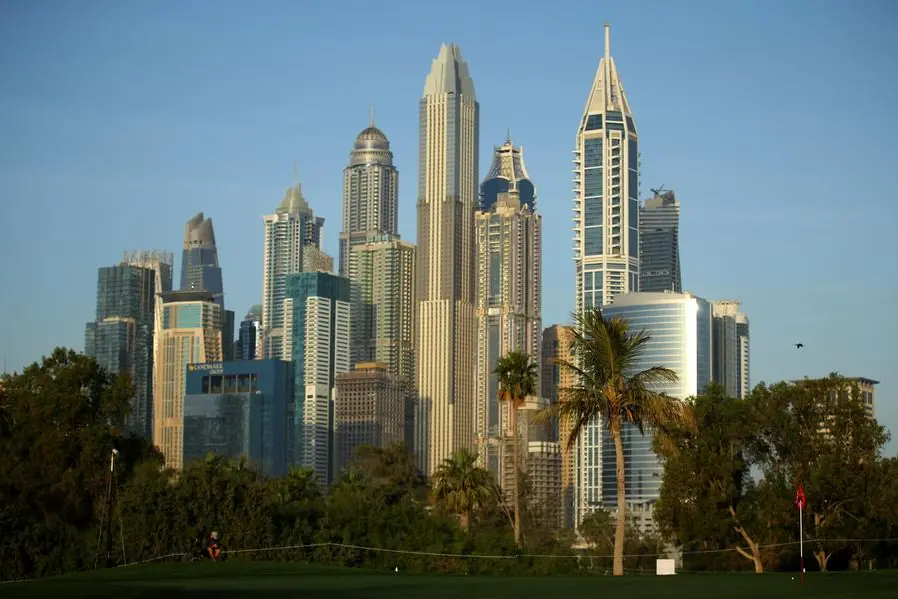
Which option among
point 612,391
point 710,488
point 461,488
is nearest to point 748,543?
point 710,488

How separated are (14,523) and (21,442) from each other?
430 inches

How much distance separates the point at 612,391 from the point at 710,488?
2631 cm

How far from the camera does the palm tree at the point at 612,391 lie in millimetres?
44188

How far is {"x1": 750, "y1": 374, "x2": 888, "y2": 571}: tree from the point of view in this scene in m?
68.0

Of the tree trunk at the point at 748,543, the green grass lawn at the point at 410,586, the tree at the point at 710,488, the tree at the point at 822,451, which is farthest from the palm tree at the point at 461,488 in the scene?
the green grass lawn at the point at 410,586

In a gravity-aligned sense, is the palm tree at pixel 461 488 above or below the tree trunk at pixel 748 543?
above

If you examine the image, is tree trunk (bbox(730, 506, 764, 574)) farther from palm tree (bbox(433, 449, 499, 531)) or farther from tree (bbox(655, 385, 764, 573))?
palm tree (bbox(433, 449, 499, 531))

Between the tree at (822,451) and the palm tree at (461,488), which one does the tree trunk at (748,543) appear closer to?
the tree at (822,451)

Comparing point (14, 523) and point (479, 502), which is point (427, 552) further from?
point (479, 502)

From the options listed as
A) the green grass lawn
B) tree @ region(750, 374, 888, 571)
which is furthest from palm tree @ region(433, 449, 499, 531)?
the green grass lawn

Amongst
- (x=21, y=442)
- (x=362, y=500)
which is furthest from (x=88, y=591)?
(x=362, y=500)

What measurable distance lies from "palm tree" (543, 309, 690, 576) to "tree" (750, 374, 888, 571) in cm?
2404

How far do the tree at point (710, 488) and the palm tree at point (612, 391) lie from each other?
22375mm

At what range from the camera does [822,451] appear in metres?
70.4
